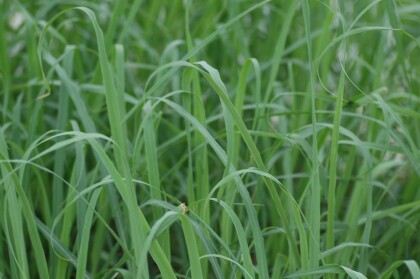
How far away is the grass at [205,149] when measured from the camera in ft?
3.57

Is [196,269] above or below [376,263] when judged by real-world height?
above

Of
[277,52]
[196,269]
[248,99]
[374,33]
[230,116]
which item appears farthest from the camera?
[374,33]

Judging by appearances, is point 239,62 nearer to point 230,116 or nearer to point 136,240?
point 230,116

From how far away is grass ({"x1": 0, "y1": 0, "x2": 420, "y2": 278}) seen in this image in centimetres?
109

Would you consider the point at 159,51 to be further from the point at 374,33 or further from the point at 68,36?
the point at 374,33

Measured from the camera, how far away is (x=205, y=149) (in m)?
1.28

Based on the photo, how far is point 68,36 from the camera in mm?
1964

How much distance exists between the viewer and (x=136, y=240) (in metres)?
1.02

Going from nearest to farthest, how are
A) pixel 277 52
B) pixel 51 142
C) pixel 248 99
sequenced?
pixel 277 52 → pixel 51 142 → pixel 248 99

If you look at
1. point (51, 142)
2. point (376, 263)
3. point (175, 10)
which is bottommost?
point (376, 263)

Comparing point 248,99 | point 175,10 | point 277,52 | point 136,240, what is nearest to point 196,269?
point 136,240

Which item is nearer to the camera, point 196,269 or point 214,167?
point 196,269

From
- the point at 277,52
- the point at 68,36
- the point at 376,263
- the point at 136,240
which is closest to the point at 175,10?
the point at 68,36

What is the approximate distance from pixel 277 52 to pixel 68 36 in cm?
68
